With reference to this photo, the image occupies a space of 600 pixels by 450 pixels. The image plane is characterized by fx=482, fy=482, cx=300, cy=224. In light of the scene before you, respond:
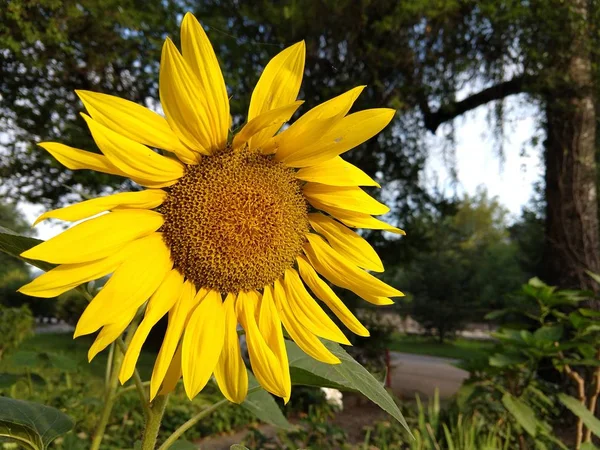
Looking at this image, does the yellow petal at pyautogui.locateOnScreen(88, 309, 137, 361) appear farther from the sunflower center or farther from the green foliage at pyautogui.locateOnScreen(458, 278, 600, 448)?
the green foliage at pyautogui.locateOnScreen(458, 278, 600, 448)

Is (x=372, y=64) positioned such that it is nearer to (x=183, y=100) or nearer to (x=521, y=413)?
(x=521, y=413)

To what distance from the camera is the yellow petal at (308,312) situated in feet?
2.09

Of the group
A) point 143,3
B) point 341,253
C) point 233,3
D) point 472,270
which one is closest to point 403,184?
point 233,3

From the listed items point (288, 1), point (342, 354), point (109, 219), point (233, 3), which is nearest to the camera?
point (109, 219)

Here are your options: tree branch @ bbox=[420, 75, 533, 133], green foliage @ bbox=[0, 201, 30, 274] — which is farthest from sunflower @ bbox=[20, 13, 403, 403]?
→ green foliage @ bbox=[0, 201, 30, 274]

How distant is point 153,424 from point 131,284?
0.18 meters

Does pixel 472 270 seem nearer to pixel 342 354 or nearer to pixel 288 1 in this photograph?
pixel 288 1

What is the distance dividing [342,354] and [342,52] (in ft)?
16.1

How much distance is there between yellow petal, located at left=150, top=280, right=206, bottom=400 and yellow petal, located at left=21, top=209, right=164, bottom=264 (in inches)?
3.8

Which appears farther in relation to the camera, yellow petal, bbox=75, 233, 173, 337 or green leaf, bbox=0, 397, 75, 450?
green leaf, bbox=0, 397, 75, 450

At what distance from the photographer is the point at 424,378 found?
7207 mm

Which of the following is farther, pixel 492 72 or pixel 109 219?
pixel 492 72

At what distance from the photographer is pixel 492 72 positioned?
199 inches

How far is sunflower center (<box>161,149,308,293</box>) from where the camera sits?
0.60 meters
